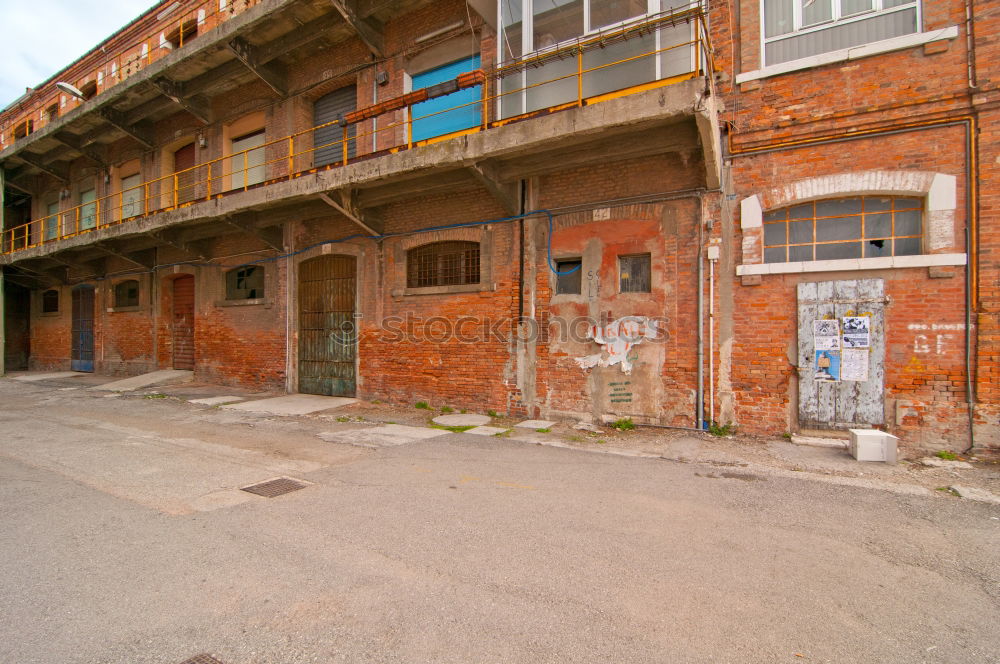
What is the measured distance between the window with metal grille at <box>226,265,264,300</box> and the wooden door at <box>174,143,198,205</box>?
3.16 meters

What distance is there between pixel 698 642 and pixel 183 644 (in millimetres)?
2552

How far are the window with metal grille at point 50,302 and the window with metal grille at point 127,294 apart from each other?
5.20 meters

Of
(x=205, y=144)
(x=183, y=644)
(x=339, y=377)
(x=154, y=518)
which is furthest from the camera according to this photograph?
(x=205, y=144)

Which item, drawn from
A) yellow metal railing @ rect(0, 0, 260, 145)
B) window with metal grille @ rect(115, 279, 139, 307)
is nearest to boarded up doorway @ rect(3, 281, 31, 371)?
yellow metal railing @ rect(0, 0, 260, 145)

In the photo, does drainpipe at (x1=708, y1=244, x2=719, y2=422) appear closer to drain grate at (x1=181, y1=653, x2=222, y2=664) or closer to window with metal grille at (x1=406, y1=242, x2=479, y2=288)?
window with metal grille at (x1=406, y1=242, x2=479, y2=288)

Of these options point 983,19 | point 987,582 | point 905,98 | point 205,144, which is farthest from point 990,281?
point 205,144

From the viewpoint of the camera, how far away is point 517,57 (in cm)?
891

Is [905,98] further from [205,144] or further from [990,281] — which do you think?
[205,144]

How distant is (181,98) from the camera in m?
13.4

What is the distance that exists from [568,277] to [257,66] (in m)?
9.33

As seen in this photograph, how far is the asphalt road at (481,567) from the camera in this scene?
253 centimetres

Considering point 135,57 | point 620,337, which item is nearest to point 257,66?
point 135,57

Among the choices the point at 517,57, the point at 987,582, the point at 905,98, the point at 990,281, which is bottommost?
the point at 987,582

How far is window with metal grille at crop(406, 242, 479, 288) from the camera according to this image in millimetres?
9820
